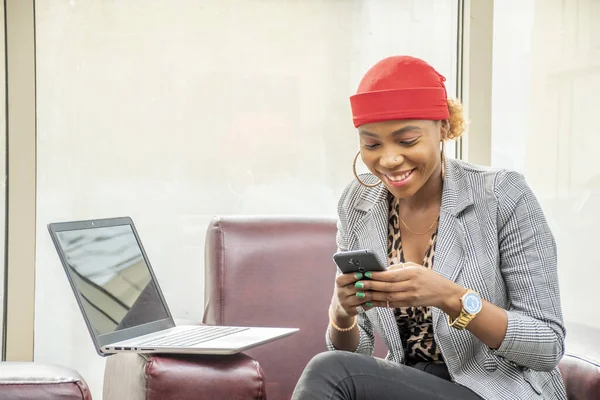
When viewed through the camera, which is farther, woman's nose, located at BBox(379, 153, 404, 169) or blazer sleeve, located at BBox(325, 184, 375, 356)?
blazer sleeve, located at BBox(325, 184, 375, 356)

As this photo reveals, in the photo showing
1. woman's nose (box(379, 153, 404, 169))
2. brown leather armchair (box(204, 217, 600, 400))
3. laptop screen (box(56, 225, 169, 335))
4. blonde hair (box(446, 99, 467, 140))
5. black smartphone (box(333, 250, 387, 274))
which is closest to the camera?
black smartphone (box(333, 250, 387, 274))

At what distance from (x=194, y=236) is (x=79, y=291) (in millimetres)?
1054

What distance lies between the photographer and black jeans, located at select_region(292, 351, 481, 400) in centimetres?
168

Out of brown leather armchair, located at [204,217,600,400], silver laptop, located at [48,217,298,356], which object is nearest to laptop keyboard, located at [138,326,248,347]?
silver laptop, located at [48,217,298,356]

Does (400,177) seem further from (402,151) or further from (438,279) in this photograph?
(438,279)

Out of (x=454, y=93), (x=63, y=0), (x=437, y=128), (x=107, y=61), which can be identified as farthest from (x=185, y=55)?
(x=437, y=128)

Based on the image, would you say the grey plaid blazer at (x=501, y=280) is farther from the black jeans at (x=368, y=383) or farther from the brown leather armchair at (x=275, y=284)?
the brown leather armchair at (x=275, y=284)

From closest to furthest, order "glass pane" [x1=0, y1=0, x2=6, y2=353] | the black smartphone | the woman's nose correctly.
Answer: the black smartphone → the woman's nose → "glass pane" [x1=0, y1=0, x2=6, y2=353]

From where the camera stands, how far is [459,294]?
5.45ft

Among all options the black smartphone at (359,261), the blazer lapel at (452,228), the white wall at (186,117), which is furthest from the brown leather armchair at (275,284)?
the black smartphone at (359,261)

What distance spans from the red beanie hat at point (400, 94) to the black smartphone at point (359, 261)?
340mm

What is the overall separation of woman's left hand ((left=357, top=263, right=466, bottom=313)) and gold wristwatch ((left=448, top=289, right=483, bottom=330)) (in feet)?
0.05

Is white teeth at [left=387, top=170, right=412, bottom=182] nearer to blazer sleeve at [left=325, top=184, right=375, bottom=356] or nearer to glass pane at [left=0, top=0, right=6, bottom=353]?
blazer sleeve at [left=325, top=184, right=375, bottom=356]

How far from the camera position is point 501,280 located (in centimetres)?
181
